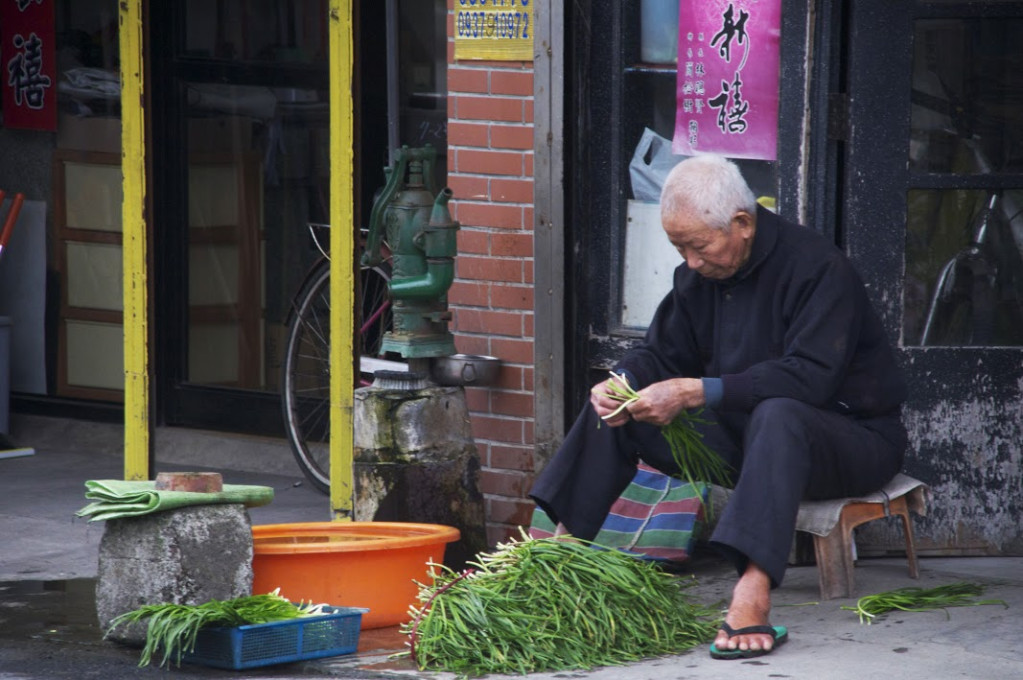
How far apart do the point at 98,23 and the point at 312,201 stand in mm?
1549

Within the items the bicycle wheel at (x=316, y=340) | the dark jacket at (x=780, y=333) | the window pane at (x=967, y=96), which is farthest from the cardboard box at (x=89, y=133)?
the window pane at (x=967, y=96)

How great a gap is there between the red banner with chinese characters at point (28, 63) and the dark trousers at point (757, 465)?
180 inches

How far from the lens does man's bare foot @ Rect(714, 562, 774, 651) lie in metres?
4.51

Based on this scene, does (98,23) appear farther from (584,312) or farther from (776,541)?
(776,541)

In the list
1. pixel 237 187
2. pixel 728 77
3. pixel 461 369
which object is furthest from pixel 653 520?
pixel 237 187

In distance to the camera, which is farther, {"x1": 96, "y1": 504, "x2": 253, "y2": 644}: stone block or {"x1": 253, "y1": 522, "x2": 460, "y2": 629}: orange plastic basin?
{"x1": 253, "y1": 522, "x2": 460, "y2": 629}: orange plastic basin

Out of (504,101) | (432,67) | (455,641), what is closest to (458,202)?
(504,101)

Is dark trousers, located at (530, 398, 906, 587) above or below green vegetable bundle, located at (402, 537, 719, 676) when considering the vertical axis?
above

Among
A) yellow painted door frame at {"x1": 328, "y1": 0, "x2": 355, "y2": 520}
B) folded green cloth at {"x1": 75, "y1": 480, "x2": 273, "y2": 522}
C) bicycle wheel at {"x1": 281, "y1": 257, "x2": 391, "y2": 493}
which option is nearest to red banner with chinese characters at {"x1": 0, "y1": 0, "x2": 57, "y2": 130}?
bicycle wheel at {"x1": 281, "y1": 257, "x2": 391, "y2": 493}

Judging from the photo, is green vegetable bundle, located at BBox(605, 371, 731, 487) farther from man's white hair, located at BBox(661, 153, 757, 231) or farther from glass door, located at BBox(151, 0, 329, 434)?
glass door, located at BBox(151, 0, 329, 434)

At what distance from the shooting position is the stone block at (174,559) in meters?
4.73

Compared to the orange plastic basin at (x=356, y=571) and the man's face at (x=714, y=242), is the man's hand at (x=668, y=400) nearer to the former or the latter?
the man's face at (x=714, y=242)

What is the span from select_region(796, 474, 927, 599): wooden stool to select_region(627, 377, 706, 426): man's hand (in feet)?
1.70

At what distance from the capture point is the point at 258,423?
816 centimetres
